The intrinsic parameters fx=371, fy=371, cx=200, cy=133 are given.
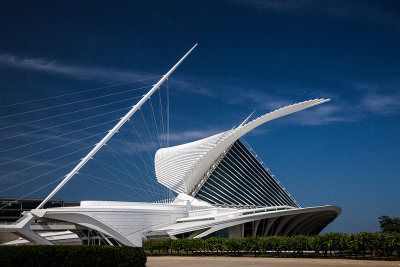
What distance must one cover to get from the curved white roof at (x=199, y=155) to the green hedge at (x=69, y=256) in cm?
3933

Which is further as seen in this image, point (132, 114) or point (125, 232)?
point (125, 232)

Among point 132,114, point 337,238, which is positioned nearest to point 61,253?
point 337,238

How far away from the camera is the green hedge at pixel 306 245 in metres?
25.2

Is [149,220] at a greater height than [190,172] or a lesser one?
lesser

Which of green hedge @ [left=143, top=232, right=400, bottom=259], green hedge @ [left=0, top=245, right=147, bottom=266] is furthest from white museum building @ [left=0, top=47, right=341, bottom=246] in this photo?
green hedge @ [left=0, top=245, right=147, bottom=266]

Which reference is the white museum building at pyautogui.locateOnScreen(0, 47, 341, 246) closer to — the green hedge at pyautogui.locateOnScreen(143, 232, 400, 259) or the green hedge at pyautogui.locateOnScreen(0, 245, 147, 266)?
the green hedge at pyautogui.locateOnScreen(143, 232, 400, 259)

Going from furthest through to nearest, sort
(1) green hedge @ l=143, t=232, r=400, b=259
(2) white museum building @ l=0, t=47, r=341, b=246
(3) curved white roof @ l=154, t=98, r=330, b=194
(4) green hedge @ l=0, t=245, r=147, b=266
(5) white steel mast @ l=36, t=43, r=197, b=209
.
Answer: (3) curved white roof @ l=154, t=98, r=330, b=194 < (2) white museum building @ l=0, t=47, r=341, b=246 < (5) white steel mast @ l=36, t=43, r=197, b=209 < (1) green hedge @ l=143, t=232, r=400, b=259 < (4) green hedge @ l=0, t=245, r=147, b=266

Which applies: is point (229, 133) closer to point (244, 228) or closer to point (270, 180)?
point (270, 180)

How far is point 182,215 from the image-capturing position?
50281 millimetres

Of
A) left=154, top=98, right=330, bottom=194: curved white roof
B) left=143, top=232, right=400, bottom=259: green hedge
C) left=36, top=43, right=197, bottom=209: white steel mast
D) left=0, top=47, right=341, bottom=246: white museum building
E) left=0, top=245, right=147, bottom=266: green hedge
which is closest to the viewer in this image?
left=0, top=245, right=147, bottom=266: green hedge

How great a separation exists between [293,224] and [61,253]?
38.6 metres

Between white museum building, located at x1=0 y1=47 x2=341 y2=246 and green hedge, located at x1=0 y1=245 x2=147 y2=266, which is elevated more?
white museum building, located at x1=0 y1=47 x2=341 y2=246

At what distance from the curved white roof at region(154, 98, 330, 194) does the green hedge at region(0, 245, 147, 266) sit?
39329 mm

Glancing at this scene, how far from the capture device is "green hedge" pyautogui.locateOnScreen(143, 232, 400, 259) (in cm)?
2525
